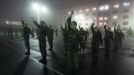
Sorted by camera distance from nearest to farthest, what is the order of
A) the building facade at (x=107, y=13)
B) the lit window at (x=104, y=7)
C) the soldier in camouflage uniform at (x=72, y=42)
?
the soldier in camouflage uniform at (x=72, y=42)
the building facade at (x=107, y=13)
the lit window at (x=104, y=7)

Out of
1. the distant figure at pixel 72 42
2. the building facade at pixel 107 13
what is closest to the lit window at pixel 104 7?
the building facade at pixel 107 13

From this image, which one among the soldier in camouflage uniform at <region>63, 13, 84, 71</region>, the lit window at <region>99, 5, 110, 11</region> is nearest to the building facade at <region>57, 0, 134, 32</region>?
the lit window at <region>99, 5, 110, 11</region>

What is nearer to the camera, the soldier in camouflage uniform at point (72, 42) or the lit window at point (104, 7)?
the soldier in camouflage uniform at point (72, 42)

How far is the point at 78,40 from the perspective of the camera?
6730mm

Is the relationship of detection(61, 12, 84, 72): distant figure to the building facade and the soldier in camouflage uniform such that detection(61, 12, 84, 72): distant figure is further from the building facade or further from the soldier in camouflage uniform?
the building facade

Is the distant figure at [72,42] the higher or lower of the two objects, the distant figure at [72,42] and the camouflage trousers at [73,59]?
the higher

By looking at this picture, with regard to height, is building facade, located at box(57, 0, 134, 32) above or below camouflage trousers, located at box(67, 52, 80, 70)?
above

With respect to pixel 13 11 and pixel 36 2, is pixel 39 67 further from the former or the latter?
pixel 13 11

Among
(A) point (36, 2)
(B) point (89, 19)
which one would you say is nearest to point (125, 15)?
(B) point (89, 19)

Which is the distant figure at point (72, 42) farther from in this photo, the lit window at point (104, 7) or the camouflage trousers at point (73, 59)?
the lit window at point (104, 7)

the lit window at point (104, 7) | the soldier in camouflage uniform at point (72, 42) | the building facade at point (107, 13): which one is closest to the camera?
the soldier in camouflage uniform at point (72, 42)

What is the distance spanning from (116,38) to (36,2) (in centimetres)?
3286

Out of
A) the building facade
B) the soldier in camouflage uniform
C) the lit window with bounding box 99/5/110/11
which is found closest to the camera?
the soldier in camouflage uniform

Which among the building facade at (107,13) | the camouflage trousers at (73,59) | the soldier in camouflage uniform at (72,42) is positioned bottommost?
the camouflage trousers at (73,59)
